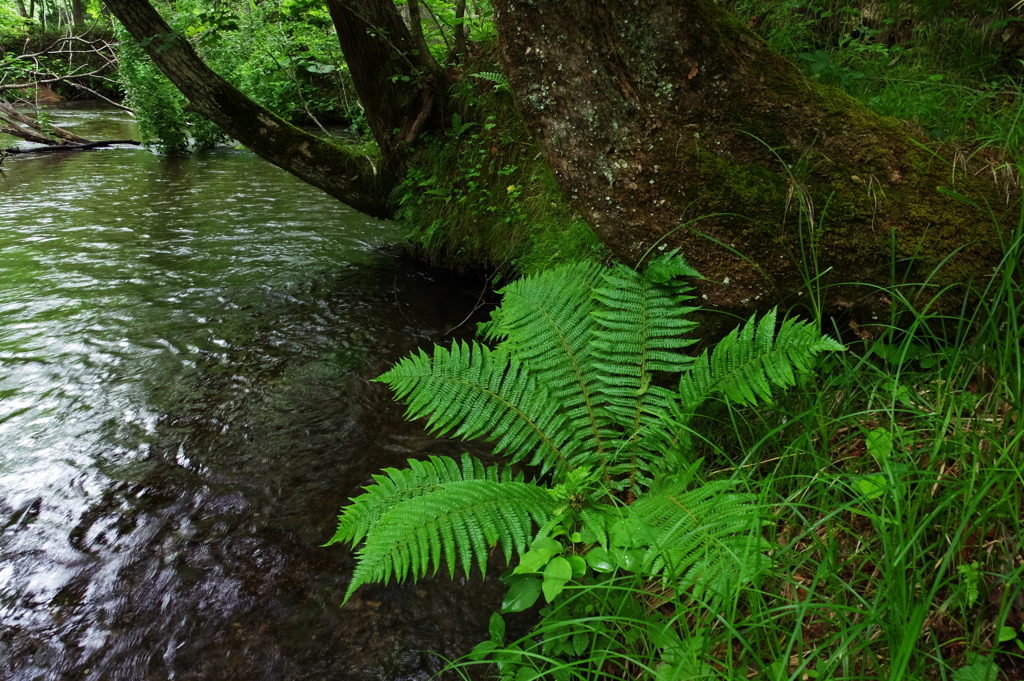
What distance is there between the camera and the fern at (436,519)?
1460 millimetres

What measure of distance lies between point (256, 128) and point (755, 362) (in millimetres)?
4479

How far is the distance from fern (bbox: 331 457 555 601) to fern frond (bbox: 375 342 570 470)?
0.17 metres

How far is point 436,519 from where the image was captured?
1535mm

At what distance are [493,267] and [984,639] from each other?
11.2 feet

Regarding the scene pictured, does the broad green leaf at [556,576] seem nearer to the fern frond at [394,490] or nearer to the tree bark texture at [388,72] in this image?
the fern frond at [394,490]

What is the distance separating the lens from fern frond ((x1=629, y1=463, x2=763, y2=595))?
1.25 m

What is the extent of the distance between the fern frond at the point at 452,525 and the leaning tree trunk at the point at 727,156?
106 cm

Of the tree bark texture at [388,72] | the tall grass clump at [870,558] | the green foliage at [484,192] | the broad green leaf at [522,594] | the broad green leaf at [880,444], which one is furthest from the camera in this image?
the tree bark texture at [388,72]

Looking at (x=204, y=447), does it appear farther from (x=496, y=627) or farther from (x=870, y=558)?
(x=870, y=558)

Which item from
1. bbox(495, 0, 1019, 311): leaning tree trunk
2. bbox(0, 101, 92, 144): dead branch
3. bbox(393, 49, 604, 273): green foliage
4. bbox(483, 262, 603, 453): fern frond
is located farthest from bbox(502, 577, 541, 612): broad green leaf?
bbox(0, 101, 92, 144): dead branch

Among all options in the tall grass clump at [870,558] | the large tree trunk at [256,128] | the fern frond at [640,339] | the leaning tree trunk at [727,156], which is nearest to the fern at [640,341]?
the fern frond at [640,339]

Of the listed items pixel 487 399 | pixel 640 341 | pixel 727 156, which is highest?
pixel 727 156

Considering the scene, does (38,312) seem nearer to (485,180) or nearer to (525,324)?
(485,180)

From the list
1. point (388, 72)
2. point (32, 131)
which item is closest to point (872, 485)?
point (388, 72)
